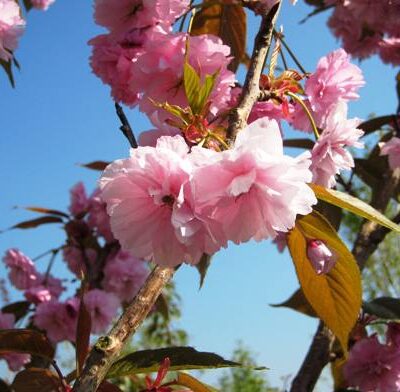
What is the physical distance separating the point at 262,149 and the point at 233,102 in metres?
0.45

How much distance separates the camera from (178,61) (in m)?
0.89

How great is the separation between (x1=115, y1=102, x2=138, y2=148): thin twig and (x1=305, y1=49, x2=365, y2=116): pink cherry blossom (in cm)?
39

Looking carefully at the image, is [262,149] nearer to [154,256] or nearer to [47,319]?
[154,256]

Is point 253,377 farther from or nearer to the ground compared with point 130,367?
farther from the ground

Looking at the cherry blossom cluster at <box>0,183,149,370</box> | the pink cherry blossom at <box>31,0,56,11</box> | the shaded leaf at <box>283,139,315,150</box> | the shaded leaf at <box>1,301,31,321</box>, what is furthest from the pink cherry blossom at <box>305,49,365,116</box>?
the pink cherry blossom at <box>31,0,56,11</box>

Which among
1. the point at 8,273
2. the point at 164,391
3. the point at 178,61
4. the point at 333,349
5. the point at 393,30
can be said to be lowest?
the point at 164,391

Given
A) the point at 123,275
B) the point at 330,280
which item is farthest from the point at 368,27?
the point at 330,280

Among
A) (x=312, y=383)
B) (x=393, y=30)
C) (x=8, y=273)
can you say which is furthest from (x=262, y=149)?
(x=8, y=273)

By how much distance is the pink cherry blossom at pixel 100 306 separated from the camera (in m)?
2.07

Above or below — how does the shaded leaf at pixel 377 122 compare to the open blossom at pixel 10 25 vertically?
above

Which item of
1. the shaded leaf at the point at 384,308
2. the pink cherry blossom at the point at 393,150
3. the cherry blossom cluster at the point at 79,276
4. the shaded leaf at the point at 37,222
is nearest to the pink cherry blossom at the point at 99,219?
the cherry blossom cluster at the point at 79,276

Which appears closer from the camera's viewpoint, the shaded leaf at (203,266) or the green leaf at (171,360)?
the green leaf at (171,360)

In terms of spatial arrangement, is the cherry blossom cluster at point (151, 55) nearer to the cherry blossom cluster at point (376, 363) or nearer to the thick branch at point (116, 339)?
the thick branch at point (116, 339)

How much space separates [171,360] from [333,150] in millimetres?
374
